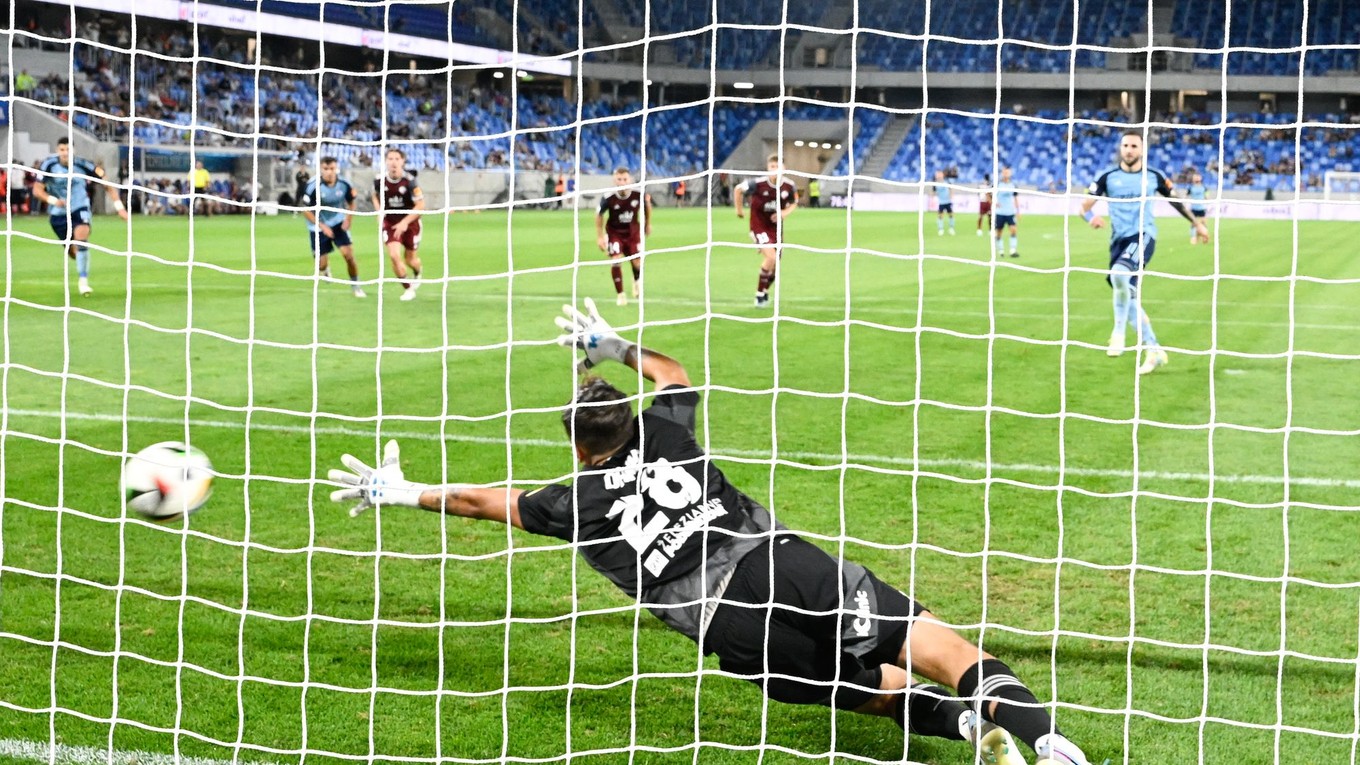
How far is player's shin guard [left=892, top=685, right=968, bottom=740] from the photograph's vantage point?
3.95 metres

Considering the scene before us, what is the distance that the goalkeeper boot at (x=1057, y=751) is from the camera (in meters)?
3.53

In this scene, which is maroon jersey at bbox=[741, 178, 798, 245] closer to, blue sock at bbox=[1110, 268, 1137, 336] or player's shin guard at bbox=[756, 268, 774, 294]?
player's shin guard at bbox=[756, 268, 774, 294]

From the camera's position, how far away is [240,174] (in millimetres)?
38688

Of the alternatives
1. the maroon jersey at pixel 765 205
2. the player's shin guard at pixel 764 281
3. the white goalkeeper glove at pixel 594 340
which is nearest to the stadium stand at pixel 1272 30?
the maroon jersey at pixel 765 205

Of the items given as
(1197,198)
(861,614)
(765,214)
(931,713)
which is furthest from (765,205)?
(861,614)

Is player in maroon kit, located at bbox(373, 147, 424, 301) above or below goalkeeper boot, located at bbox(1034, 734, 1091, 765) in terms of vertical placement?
above

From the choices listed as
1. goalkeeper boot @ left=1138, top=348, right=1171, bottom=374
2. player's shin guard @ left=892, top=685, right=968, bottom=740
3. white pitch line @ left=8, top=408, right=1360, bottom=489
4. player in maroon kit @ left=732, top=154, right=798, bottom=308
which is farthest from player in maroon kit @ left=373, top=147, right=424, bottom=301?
player's shin guard @ left=892, top=685, right=968, bottom=740

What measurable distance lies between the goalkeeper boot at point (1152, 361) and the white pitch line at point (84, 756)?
846 centimetres

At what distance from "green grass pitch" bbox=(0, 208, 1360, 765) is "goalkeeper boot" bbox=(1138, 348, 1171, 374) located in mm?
183

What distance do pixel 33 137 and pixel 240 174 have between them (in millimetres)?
5221

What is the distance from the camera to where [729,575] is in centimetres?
401

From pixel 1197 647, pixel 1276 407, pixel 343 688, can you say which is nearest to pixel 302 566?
pixel 343 688

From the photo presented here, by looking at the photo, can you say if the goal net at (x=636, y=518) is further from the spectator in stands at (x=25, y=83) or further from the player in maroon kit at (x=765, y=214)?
the spectator in stands at (x=25, y=83)

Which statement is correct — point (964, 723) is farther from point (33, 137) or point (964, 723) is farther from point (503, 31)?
point (503, 31)
